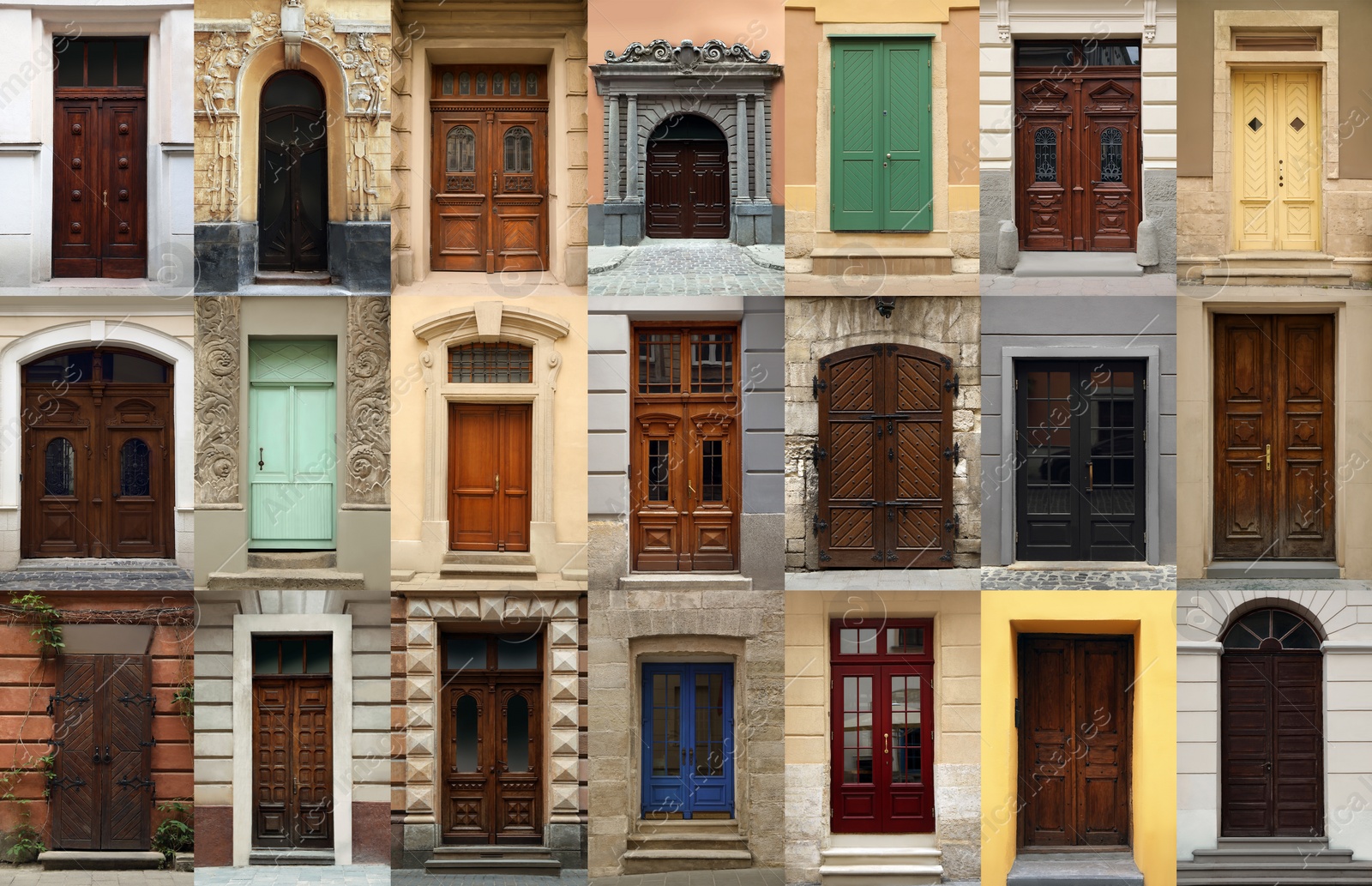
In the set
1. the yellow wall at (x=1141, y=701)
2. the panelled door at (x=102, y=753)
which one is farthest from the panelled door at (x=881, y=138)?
the panelled door at (x=102, y=753)

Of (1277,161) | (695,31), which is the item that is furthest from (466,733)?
(1277,161)

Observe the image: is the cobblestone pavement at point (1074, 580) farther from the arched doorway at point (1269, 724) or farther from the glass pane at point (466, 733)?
the glass pane at point (466, 733)

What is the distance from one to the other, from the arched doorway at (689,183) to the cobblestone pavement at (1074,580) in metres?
4.37

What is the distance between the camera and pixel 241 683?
1440 cm

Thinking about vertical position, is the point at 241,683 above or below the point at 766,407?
below

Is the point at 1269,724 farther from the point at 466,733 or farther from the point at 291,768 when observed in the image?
the point at 291,768

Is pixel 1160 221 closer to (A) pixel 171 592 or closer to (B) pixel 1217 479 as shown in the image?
(B) pixel 1217 479

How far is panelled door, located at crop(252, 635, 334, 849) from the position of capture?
14.5 m

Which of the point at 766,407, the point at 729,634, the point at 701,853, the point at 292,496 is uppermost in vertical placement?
the point at 766,407

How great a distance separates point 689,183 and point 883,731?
5.85 m

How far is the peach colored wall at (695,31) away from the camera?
1437 cm

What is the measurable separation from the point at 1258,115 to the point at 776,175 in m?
4.95

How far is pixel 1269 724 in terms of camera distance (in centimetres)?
1482

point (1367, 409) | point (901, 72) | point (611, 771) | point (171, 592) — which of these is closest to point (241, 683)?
point (171, 592)
